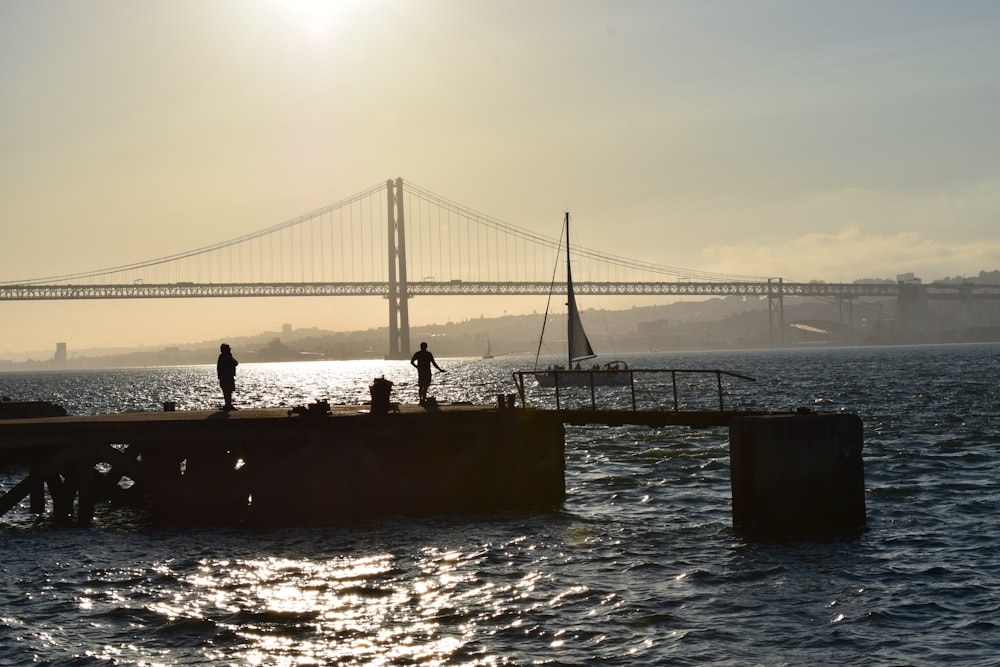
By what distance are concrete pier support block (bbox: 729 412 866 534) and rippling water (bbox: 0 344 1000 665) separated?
73 cm

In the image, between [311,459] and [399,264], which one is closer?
[311,459]

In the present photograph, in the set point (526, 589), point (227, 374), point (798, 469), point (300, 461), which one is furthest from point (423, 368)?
point (526, 589)

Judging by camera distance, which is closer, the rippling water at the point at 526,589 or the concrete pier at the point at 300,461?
the rippling water at the point at 526,589

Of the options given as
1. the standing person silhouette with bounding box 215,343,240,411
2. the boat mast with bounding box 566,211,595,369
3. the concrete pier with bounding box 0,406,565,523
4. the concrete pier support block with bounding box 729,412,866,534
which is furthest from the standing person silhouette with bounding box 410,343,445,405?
the boat mast with bounding box 566,211,595,369

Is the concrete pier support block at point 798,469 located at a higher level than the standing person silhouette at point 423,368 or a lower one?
lower

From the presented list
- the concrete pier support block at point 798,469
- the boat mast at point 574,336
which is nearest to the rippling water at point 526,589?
the concrete pier support block at point 798,469

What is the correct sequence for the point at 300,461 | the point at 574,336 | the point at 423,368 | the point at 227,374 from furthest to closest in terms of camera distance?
the point at 574,336
the point at 423,368
the point at 227,374
the point at 300,461

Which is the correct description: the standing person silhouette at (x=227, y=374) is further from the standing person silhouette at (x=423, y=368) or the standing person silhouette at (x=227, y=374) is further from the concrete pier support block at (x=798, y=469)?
the concrete pier support block at (x=798, y=469)

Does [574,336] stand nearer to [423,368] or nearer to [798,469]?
[423,368]

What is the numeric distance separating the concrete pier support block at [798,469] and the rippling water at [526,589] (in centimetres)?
73

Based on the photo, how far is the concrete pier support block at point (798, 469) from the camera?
774 inches

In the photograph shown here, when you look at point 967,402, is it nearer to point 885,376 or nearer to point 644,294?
point 885,376

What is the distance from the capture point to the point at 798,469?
19734mm

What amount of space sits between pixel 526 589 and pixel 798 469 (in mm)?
6412
